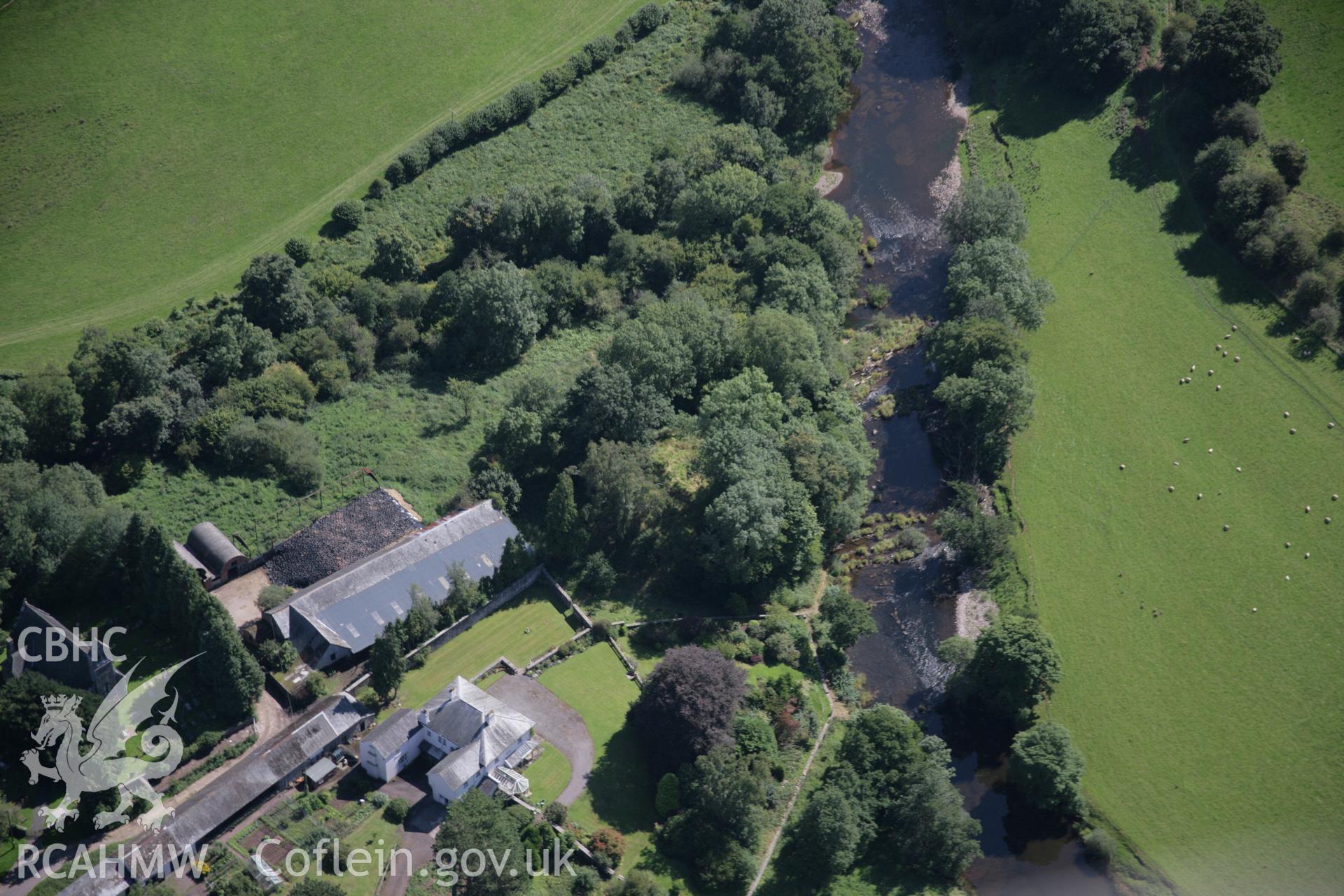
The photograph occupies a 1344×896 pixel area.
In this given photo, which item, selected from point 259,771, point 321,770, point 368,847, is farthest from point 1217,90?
point 259,771

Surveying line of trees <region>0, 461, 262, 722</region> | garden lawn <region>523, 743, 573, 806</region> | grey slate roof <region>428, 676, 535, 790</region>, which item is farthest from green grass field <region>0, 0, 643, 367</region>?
garden lawn <region>523, 743, 573, 806</region>

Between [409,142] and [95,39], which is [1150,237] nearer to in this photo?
[409,142]

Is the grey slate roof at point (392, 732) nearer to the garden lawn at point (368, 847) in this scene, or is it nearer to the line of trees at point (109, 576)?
the garden lawn at point (368, 847)

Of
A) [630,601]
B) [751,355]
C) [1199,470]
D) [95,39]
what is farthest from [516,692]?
[95,39]

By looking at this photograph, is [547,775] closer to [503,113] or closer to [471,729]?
[471,729]

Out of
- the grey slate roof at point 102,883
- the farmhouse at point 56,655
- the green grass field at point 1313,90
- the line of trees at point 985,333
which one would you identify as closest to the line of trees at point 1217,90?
the green grass field at point 1313,90
